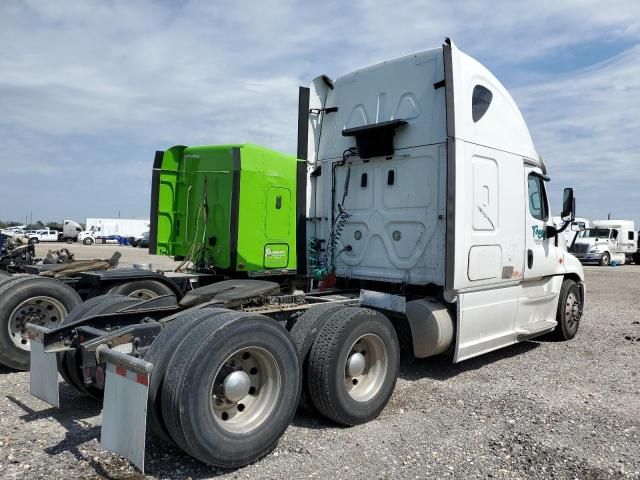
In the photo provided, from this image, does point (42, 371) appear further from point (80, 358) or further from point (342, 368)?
point (342, 368)

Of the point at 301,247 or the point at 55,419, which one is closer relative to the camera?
the point at 55,419

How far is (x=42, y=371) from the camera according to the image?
405 centimetres

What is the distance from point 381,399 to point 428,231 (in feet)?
6.50

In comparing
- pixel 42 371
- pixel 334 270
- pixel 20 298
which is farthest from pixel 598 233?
pixel 42 371

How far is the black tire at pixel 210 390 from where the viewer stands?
3.35m

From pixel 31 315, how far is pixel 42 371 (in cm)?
259

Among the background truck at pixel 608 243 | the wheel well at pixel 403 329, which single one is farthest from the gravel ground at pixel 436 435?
the background truck at pixel 608 243

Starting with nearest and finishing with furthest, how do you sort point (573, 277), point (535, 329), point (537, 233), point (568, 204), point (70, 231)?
point (535, 329) < point (537, 233) < point (568, 204) < point (573, 277) < point (70, 231)

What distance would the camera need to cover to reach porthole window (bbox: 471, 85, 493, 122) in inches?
235

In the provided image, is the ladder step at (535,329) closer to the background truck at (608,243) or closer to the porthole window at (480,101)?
the porthole window at (480,101)

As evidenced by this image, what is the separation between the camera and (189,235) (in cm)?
880

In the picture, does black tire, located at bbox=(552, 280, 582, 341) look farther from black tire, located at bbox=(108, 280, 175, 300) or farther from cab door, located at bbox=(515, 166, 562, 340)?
black tire, located at bbox=(108, 280, 175, 300)

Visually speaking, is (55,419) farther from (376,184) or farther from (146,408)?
(376,184)

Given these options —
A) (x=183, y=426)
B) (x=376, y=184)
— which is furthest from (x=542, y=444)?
(x=376, y=184)
